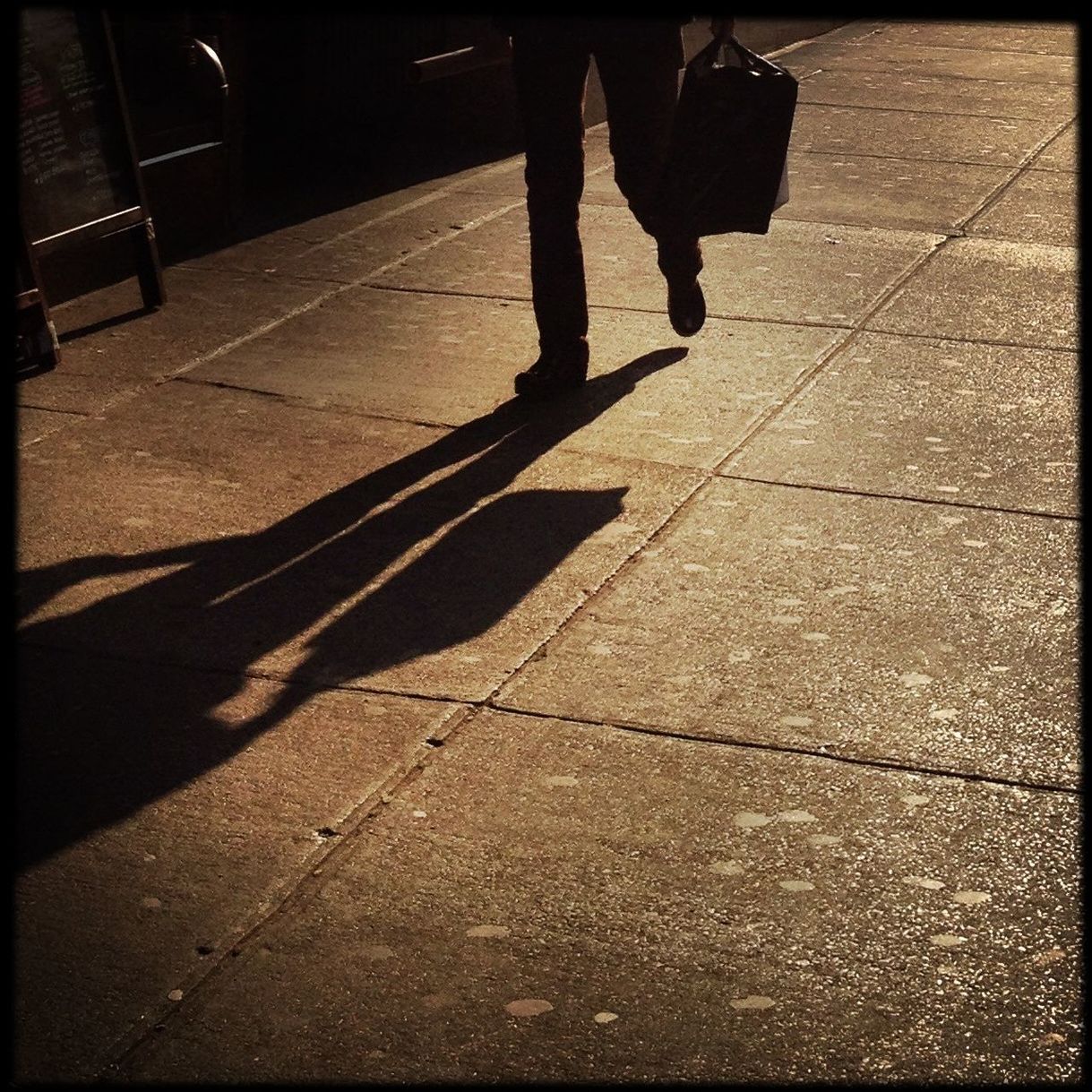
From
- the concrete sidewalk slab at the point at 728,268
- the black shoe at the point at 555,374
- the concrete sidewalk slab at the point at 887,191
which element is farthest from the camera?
the concrete sidewalk slab at the point at 887,191

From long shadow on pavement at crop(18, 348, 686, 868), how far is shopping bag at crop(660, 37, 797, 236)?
93cm

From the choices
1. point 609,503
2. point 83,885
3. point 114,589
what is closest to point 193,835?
point 83,885

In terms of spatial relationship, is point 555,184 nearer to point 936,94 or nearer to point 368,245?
point 368,245

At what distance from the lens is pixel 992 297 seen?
711cm

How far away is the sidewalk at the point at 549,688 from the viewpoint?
9.47 feet

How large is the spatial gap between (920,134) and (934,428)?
17.0 feet

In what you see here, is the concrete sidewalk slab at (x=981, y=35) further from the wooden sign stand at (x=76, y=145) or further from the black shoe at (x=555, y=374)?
the black shoe at (x=555, y=374)

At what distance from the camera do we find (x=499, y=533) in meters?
4.80

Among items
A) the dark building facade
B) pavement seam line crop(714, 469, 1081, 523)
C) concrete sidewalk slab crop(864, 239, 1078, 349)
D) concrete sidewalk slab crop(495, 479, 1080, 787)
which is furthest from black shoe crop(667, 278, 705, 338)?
the dark building facade

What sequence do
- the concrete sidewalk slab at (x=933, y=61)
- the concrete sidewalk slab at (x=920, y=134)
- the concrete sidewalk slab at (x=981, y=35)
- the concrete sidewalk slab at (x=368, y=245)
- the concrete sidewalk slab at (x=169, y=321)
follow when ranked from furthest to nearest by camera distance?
the concrete sidewalk slab at (x=981, y=35)
the concrete sidewalk slab at (x=933, y=61)
the concrete sidewalk slab at (x=920, y=134)
the concrete sidewalk slab at (x=368, y=245)
the concrete sidewalk slab at (x=169, y=321)

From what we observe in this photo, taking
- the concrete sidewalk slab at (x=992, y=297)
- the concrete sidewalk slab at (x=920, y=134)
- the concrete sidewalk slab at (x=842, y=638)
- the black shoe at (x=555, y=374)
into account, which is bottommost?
the concrete sidewalk slab at (x=920, y=134)

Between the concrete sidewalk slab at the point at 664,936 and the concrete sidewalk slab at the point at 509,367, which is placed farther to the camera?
the concrete sidewalk slab at the point at 509,367

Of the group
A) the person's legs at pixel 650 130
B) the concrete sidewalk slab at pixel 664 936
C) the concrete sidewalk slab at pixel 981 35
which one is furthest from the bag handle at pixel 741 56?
the concrete sidewalk slab at pixel 981 35

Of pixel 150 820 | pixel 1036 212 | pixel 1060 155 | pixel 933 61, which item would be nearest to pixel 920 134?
pixel 1060 155
